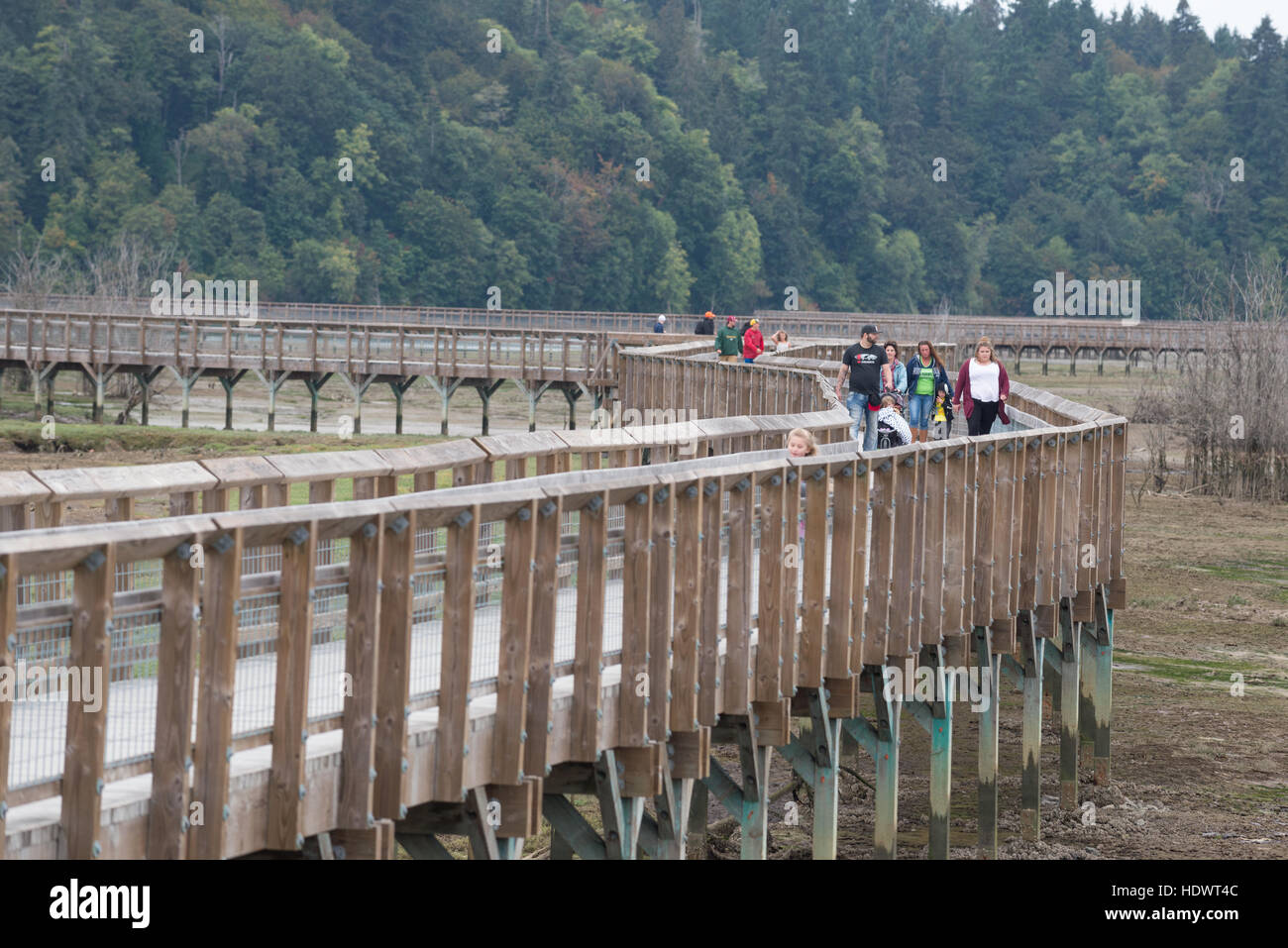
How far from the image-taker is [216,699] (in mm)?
6359

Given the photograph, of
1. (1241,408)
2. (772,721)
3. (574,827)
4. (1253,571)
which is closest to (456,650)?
(574,827)

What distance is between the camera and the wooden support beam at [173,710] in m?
6.26

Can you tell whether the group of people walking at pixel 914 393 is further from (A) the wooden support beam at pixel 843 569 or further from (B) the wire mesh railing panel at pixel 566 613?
(B) the wire mesh railing panel at pixel 566 613

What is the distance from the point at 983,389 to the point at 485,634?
1175cm

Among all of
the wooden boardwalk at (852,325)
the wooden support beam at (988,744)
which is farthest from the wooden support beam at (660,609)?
the wooden boardwalk at (852,325)

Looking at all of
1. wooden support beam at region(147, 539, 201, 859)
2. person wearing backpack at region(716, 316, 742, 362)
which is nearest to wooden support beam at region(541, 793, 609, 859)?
wooden support beam at region(147, 539, 201, 859)

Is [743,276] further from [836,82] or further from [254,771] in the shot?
[254,771]

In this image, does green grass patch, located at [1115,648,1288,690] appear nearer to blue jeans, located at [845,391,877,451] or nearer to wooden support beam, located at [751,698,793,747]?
blue jeans, located at [845,391,877,451]

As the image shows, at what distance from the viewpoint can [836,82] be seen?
138 m

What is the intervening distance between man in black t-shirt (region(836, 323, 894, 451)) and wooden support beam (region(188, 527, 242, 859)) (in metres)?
12.7

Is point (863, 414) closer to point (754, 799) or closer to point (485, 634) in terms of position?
point (754, 799)

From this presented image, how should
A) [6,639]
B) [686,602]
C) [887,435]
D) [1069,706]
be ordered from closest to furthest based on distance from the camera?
[6,639] → [686,602] → [1069,706] → [887,435]

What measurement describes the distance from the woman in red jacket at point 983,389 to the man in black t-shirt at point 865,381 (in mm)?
855
